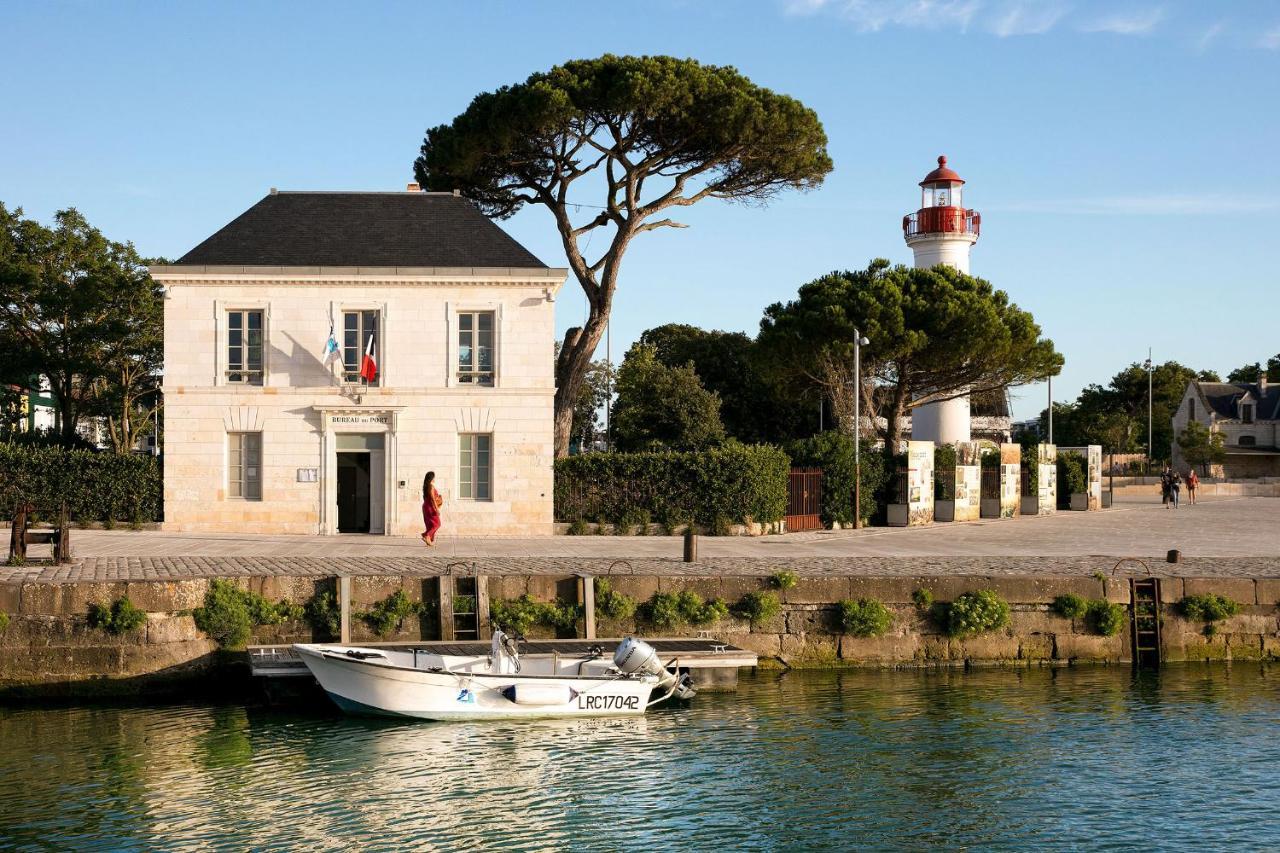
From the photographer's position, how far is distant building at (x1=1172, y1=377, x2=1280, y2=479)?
88.4 metres

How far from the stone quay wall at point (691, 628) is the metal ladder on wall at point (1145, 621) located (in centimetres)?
14

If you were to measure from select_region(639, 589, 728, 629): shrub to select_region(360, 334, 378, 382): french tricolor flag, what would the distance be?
12.2m

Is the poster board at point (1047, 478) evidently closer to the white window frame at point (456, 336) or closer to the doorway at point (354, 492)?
the white window frame at point (456, 336)

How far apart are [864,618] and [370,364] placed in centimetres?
1421

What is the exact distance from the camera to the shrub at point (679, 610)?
20.0m

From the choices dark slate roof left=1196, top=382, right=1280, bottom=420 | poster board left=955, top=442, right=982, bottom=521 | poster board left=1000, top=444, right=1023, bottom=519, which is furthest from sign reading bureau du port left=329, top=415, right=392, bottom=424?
dark slate roof left=1196, top=382, right=1280, bottom=420

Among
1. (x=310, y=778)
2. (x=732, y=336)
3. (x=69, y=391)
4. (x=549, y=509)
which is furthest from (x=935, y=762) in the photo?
(x=732, y=336)

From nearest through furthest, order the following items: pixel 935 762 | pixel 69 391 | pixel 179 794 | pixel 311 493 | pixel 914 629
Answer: pixel 179 794 < pixel 935 762 < pixel 914 629 < pixel 311 493 < pixel 69 391

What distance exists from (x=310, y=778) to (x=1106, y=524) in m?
29.7

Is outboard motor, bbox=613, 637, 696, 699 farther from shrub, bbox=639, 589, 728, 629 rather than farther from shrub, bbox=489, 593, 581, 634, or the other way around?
shrub, bbox=639, 589, 728, 629

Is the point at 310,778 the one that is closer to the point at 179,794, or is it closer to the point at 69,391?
the point at 179,794

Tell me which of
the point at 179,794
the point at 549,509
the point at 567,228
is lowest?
the point at 179,794

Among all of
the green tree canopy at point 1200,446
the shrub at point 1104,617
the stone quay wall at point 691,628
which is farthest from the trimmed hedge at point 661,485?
the green tree canopy at point 1200,446

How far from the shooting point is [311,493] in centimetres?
3016
